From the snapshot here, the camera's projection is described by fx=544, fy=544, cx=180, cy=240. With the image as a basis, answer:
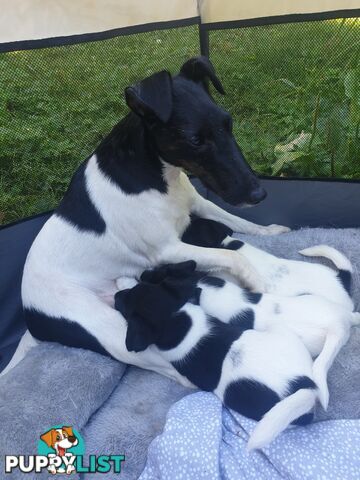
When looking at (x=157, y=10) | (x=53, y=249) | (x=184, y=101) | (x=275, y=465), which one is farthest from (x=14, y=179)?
(x=275, y=465)

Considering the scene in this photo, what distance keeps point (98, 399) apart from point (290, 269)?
3.34 ft

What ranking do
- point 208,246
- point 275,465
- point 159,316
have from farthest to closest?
point 208,246
point 159,316
point 275,465

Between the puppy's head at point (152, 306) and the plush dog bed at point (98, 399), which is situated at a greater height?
the puppy's head at point (152, 306)

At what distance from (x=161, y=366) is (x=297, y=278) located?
711 mm

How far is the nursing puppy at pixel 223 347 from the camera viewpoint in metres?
1.87

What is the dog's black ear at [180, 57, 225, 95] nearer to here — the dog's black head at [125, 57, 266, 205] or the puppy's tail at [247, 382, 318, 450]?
the dog's black head at [125, 57, 266, 205]

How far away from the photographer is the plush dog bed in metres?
2.07

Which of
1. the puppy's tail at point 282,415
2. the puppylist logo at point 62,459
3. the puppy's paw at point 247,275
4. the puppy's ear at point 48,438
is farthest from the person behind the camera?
the puppy's paw at point 247,275

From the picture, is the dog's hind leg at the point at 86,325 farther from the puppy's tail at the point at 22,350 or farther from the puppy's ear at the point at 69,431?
the puppy's ear at the point at 69,431

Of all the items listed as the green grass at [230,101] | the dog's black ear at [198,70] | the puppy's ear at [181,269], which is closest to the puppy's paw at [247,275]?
the puppy's ear at [181,269]

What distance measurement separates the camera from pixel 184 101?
87.4 inches

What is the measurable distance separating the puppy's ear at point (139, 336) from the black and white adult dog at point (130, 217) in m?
0.22

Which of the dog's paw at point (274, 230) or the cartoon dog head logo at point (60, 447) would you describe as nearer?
the cartoon dog head logo at point (60, 447)

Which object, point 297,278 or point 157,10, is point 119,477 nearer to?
point 297,278
